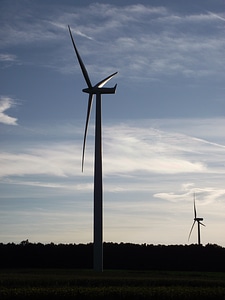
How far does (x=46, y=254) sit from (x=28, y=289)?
74.5m

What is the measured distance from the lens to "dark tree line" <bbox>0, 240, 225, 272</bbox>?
117000 millimetres

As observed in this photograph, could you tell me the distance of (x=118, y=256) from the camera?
122m

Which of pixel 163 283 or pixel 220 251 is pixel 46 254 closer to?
pixel 220 251

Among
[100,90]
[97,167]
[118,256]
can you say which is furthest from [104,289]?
[118,256]

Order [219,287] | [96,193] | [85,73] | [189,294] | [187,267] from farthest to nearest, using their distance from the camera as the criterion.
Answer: [187,267]
[85,73]
[96,193]
[219,287]
[189,294]

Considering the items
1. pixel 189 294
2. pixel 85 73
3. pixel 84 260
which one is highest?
pixel 85 73

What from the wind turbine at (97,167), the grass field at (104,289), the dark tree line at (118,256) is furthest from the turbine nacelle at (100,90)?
the dark tree line at (118,256)

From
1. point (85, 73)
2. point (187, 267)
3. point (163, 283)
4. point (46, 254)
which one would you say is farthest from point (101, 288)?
point (46, 254)

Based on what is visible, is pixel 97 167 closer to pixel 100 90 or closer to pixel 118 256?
pixel 100 90

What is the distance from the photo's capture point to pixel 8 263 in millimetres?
119562

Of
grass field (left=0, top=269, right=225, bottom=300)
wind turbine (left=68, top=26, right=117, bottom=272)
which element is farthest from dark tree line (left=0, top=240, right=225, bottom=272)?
grass field (left=0, top=269, right=225, bottom=300)


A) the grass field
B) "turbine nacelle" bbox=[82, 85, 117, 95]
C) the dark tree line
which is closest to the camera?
the grass field

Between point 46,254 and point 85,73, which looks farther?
point 46,254

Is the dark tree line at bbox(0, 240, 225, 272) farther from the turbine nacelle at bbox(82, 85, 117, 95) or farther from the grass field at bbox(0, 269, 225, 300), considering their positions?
the grass field at bbox(0, 269, 225, 300)
